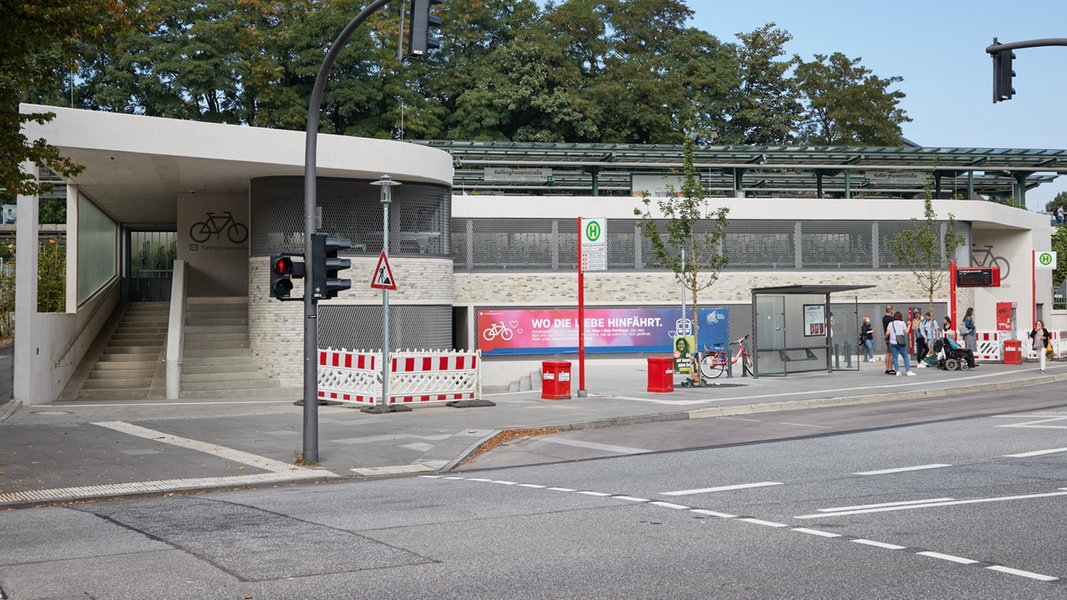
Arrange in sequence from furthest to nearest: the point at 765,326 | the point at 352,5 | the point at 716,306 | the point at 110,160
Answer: the point at 352,5 < the point at 716,306 < the point at 765,326 < the point at 110,160

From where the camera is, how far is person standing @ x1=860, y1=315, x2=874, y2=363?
3668cm

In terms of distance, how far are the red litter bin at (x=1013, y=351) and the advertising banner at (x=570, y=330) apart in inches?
432

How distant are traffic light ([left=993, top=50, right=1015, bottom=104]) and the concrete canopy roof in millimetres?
15073

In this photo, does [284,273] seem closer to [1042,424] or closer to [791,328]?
[1042,424]

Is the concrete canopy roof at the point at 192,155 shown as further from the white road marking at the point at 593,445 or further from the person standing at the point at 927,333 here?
the person standing at the point at 927,333

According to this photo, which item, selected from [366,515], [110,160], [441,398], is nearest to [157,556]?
[366,515]

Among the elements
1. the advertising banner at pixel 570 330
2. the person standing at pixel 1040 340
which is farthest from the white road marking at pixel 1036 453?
the advertising banner at pixel 570 330

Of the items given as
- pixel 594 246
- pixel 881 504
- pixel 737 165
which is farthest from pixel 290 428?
pixel 737 165

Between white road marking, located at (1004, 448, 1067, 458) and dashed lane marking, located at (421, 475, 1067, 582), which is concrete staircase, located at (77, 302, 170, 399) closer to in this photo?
dashed lane marking, located at (421, 475, 1067, 582)

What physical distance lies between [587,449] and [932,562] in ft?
29.4

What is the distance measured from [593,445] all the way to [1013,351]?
24031 millimetres

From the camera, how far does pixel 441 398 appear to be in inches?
910

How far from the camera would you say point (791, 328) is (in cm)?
3133

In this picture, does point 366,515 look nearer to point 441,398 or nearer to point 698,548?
point 698,548
